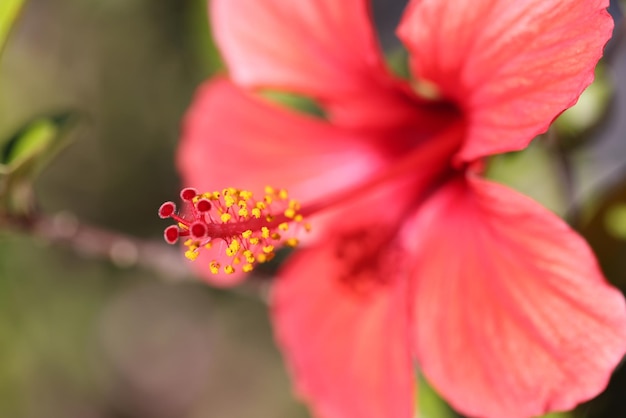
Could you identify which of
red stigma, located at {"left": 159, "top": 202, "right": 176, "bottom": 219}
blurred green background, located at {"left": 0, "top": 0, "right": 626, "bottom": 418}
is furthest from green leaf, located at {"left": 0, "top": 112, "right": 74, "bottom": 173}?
blurred green background, located at {"left": 0, "top": 0, "right": 626, "bottom": 418}

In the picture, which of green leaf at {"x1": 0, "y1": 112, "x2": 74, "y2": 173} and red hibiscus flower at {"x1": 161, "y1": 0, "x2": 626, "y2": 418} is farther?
green leaf at {"x1": 0, "y1": 112, "x2": 74, "y2": 173}

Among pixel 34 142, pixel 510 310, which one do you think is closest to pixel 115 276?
pixel 34 142

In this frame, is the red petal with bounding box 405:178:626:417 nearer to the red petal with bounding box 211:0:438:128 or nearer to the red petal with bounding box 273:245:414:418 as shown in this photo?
the red petal with bounding box 273:245:414:418

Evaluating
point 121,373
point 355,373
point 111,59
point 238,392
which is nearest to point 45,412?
point 121,373

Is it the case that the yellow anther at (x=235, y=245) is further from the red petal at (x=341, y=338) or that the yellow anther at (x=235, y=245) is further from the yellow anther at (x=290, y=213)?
the red petal at (x=341, y=338)

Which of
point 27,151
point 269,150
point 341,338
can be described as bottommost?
point 341,338

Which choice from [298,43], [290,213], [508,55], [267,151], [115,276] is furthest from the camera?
[115,276]

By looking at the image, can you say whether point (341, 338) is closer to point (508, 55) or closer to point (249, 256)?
point (249, 256)

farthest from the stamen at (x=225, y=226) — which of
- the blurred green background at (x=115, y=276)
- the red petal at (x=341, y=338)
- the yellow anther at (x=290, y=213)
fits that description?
the blurred green background at (x=115, y=276)
